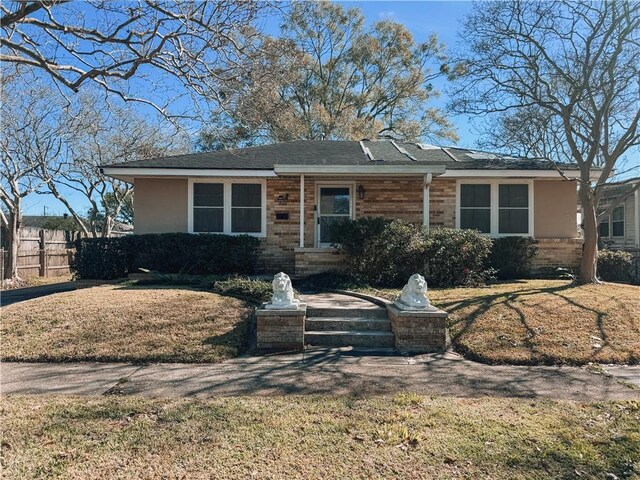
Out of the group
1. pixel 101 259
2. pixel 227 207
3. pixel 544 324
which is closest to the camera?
pixel 544 324

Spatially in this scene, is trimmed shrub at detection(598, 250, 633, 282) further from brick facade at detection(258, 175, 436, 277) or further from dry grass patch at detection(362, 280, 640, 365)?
brick facade at detection(258, 175, 436, 277)

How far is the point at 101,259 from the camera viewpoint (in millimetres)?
11180

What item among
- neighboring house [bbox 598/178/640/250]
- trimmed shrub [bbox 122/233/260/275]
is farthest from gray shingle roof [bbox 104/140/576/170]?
neighboring house [bbox 598/178/640/250]

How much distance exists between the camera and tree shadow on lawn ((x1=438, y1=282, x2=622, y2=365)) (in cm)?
561

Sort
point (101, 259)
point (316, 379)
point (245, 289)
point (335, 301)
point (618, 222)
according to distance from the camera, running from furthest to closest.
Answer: point (618, 222), point (101, 259), point (245, 289), point (335, 301), point (316, 379)

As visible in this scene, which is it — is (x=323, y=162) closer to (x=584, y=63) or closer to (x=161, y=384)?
(x=584, y=63)

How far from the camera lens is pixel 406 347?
6113mm

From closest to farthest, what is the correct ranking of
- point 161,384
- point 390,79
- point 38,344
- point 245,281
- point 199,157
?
point 161,384 < point 38,344 < point 245,281 < point 199,157 < point 390,79

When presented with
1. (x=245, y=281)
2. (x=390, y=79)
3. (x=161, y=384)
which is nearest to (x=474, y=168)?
(x=245, y=281)

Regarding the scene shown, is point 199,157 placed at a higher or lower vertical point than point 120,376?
higher

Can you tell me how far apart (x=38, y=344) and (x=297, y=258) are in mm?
5999

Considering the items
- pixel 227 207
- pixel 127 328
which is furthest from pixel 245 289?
pixel 227 207

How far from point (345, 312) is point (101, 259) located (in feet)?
24.7

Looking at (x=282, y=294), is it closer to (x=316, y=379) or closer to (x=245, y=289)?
(x=316, y=379)
